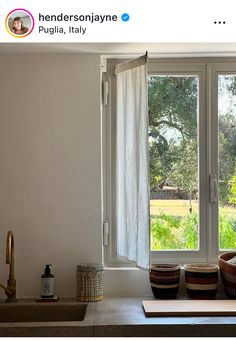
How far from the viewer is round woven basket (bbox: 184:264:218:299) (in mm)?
2619

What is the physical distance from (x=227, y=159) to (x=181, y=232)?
1.53 feet

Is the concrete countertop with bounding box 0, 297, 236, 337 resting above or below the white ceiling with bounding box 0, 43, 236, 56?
below

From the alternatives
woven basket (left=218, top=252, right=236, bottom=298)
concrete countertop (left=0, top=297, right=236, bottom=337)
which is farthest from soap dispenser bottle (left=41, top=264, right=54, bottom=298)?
woven basket (left=218, top=252, right=236, bottom=298)

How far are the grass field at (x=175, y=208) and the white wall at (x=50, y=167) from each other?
1.08 feet

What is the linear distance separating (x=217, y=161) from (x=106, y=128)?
62 centimetres

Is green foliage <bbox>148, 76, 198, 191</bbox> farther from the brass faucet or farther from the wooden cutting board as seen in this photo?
the brass faucet

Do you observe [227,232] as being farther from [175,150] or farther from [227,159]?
[175,150]

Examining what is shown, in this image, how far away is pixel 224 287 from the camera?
267cm

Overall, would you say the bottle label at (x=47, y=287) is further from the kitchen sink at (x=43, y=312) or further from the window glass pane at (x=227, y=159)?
the window glass pane at (x=227, y=159)
